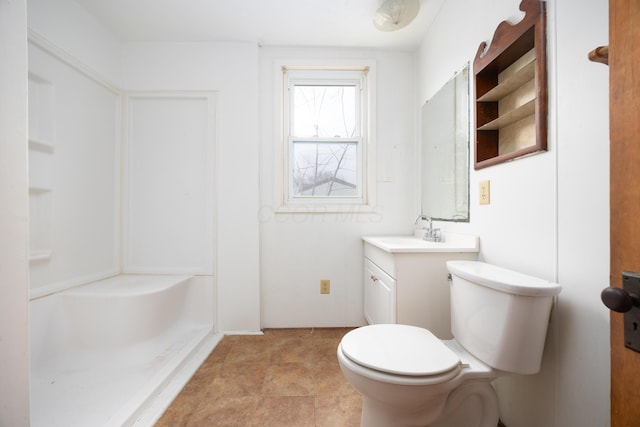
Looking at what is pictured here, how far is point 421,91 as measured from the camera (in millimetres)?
2006

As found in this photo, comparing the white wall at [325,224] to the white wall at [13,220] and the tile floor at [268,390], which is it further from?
the white wall at [13,220]

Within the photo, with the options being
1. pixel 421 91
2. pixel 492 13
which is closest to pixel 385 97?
pixel 421 91

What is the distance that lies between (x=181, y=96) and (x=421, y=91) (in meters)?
1.88

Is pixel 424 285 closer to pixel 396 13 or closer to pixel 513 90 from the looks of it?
pixel 513 90

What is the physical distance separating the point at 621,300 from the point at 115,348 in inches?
86.8

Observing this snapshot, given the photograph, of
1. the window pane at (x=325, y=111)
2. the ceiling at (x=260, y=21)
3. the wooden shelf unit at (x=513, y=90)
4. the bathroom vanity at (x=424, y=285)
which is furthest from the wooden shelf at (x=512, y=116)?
the window pane at (x=325, y=111)

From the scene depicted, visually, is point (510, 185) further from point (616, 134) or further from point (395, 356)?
point (395, 356)

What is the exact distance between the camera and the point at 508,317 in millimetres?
862

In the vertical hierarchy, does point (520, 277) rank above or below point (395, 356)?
above

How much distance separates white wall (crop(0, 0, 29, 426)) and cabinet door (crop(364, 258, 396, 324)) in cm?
132

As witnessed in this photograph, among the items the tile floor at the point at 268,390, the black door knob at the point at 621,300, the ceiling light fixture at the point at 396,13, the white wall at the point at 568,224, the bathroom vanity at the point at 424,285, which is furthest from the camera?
the ceiling light fixture at the point at 396,13

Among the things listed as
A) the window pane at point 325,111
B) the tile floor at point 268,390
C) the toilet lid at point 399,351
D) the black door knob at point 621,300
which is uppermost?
the window pane at point 325,111

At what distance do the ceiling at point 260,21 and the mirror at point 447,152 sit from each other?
62cm

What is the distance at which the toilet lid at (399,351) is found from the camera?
0.84 meters
